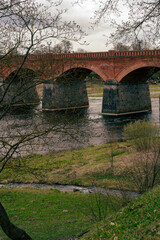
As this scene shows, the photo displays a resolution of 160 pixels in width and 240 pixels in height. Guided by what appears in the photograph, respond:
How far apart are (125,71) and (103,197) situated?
26.7 m

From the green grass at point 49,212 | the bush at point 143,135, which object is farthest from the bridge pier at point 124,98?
the green grass at point 49,212

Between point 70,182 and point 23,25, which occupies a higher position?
point 23,25

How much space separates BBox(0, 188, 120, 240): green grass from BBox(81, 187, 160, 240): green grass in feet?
5.68

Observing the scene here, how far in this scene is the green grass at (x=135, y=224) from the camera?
18.3 ft

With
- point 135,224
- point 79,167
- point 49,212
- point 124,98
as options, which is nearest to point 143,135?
point 79,167

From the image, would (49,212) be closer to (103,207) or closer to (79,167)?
(103,207)

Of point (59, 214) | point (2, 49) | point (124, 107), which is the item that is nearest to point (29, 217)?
point (59, 214)

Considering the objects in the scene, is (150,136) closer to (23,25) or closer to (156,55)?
(23,25)

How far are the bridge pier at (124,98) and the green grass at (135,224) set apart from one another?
94.9 feet

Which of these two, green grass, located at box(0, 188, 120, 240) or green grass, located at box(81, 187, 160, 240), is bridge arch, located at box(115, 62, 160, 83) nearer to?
green grass, located at box(0, 188, 120, 240)

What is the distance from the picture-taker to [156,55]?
104ft

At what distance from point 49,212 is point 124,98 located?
90.0 feet

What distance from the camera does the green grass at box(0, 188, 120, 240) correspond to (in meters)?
8.79

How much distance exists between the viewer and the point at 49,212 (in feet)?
34.9
